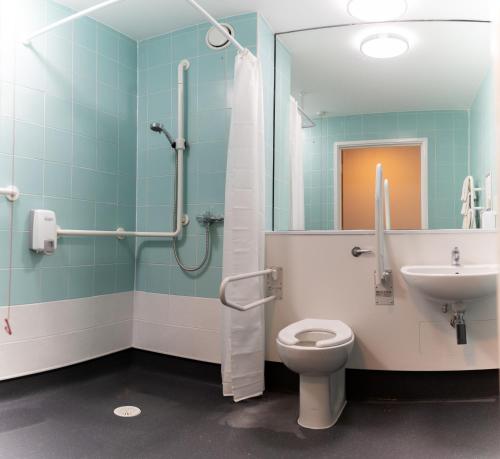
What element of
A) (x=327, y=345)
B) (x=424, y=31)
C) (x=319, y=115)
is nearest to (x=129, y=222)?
(x=319, y=115)

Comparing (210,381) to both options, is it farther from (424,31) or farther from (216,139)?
(424,31)

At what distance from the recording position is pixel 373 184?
8.00 feet

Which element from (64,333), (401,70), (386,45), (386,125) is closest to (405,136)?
(386,125)

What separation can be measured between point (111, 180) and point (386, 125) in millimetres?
1775

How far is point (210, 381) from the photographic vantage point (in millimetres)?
2486

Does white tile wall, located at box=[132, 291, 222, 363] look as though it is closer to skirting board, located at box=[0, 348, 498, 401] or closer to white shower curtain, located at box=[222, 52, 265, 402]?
white shower curtain, located at box=[222, 52, 265, 402]

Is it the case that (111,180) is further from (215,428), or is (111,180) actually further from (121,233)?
(215,428)

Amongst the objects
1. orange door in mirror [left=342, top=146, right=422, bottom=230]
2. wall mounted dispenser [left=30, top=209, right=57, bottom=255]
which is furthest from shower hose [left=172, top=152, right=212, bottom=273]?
orange door in mirror [left=342, top=146, right=422, bottom=230]

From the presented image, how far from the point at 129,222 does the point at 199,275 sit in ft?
2.16

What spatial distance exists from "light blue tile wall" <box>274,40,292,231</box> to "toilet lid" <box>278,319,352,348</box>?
2.23 feet

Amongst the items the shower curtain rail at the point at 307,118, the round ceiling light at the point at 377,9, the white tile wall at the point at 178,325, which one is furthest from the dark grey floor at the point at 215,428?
the round ceiling light at the point at 377,9

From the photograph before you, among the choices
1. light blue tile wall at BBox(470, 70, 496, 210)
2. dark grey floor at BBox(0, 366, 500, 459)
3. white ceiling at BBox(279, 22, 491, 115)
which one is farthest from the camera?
white ceiling at BBox(279, 22, 491, 115)

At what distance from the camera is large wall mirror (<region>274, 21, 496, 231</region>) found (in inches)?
90.5

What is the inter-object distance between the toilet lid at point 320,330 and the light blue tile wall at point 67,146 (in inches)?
51.4
